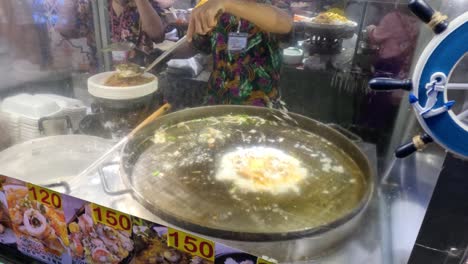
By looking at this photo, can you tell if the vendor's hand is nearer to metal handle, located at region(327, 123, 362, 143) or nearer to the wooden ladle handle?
the wooden ladle handle

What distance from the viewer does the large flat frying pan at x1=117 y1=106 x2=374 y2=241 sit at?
964 mm

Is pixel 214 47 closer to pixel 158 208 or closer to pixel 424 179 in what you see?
pixel 158 208

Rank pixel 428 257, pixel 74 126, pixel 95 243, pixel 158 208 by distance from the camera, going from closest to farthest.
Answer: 1. pixel 428 257
2. pixel 158 208
3. pixel 95 243
4. pixel 74 126

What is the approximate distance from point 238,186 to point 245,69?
0.59 metres

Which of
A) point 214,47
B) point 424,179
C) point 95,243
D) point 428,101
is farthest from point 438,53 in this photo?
A: point 95,243

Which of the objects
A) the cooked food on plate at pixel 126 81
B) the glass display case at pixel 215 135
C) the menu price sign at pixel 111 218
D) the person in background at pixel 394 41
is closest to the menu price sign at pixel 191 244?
the glass display case at pixel 215 135

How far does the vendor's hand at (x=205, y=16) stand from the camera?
A: 1189 mm

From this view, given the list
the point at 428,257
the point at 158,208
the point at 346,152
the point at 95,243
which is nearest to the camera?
the point at 428,257

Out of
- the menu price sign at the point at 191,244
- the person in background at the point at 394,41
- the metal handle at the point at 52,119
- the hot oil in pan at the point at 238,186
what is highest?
the person in background at the point at 394,41

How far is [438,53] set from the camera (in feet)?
2.20

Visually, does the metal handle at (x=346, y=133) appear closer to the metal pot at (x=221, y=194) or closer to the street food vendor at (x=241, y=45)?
the metal pot at (x=221, y=194)

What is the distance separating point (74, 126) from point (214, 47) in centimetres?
68

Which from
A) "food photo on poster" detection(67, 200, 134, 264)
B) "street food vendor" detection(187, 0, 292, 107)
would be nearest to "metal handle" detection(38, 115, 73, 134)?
"food photo on poster" detection(67, 200, 134, 264)

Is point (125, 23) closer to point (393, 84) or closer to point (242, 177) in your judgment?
point (242, 177)
